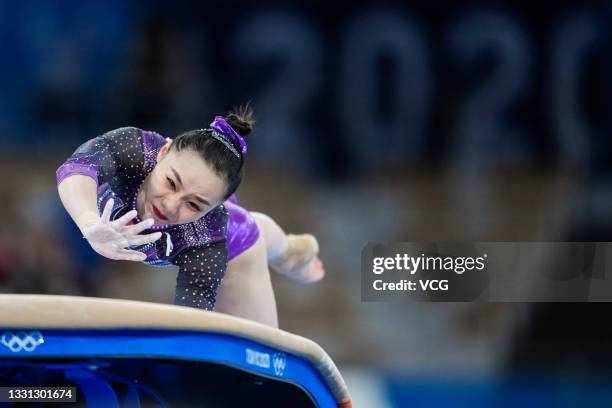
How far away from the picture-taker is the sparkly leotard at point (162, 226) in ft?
5.72

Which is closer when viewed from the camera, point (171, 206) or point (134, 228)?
point (134, 228)

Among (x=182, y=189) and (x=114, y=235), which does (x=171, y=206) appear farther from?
(x=114, y=235)

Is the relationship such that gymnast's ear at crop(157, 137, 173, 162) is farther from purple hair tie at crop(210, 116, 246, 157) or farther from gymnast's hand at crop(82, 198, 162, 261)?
gymnast's hand at crop(82, 198, 162, 261)

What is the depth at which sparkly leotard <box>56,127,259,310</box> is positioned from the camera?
1.74 metres

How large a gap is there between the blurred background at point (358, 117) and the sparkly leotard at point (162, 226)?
8.66 feet

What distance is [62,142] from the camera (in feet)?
15.1

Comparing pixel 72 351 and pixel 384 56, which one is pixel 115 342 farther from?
pixel 384 56

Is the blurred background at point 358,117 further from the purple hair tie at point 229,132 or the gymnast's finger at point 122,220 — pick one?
the gymnast's finger at point 122,220

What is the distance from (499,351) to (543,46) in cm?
170

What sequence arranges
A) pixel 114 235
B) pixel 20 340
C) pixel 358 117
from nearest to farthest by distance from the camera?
pixel 20 340
pixel 114 235
pixel 358 117

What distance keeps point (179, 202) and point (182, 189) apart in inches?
1.1

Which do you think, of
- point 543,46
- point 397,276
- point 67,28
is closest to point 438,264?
point 397,276

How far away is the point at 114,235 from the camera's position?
147 cm

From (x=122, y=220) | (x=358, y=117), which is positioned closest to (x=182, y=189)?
(x=122, y=220)
